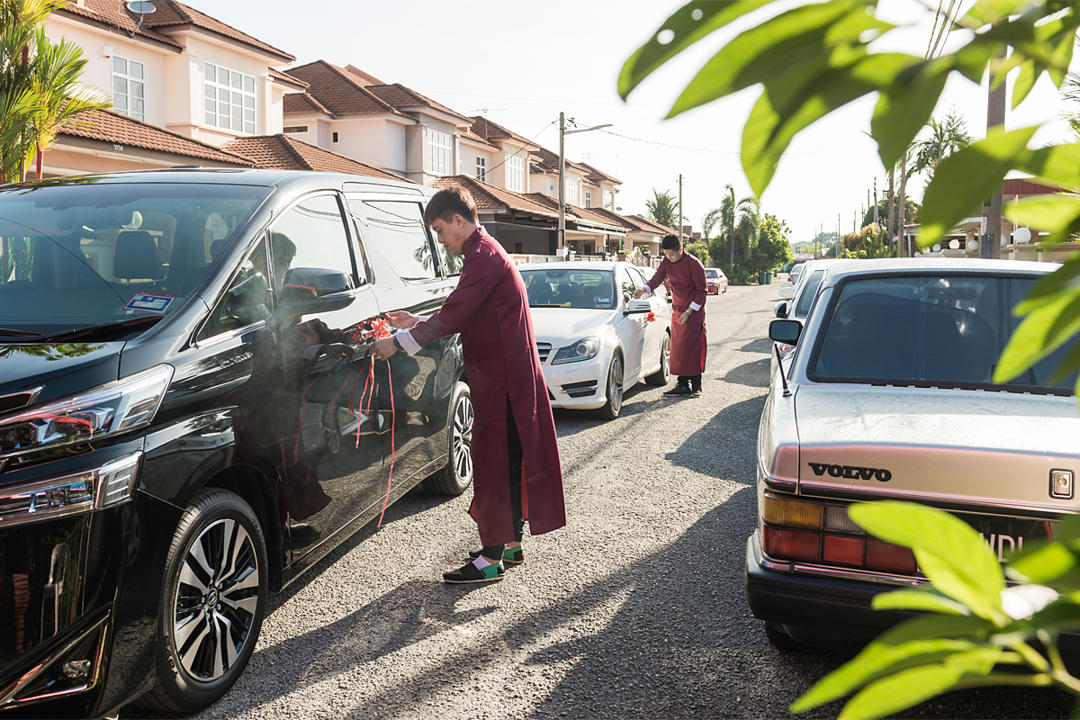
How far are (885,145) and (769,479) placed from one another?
2.87 m

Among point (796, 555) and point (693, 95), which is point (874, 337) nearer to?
point (796, 555)

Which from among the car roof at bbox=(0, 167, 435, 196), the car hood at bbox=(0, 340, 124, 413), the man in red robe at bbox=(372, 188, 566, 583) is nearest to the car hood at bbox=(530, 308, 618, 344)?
the man in red robe at bbox=(372, 188, 566, 583)

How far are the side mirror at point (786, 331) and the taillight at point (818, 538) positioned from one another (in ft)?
6.13

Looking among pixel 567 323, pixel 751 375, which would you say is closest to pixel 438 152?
pixel 751 375

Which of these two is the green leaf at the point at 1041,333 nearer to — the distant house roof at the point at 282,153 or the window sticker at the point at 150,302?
the window sticker at the point at 150,302

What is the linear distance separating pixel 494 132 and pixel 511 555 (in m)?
46.1

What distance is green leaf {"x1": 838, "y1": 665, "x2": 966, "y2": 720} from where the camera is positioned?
458mm

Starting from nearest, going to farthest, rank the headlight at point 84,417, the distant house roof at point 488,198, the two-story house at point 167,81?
the headlight at point 84,417 → the two-story house at point 167,81 → the distant house roof at point 488,198

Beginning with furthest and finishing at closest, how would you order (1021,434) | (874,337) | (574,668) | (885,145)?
(874,337) < (574,668) < (1021,434) < (885,145)

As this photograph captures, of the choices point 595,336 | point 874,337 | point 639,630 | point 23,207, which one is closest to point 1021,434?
point 874,337

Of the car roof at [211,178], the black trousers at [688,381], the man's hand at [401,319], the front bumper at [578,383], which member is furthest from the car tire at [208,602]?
the black trousers at [688,381]

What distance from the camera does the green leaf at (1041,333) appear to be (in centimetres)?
48

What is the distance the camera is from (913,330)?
13.7 ft

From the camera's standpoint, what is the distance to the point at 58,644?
2568 millimetres
